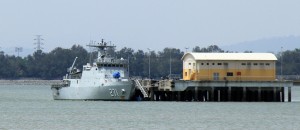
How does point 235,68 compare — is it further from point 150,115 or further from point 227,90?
point 150,115

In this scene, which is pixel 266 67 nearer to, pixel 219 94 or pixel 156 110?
pixel 219 94

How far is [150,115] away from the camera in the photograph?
10062cm

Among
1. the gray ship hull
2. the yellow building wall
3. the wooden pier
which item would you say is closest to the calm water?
the gray ship hull

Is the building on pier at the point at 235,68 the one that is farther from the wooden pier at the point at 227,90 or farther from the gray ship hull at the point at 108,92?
the gray ship hull at the point at 108,92

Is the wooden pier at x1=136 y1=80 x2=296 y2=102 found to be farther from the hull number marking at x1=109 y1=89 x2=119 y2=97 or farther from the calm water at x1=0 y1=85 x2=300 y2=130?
the hull number marking at x1=109 y1=89 x2=119 y2=97

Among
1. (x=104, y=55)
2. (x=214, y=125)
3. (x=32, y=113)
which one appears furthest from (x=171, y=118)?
(x=104, y=55)

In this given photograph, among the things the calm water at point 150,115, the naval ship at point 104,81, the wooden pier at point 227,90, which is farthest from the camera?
the naval ship at point 104,81

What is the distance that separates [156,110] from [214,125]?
19846 mm

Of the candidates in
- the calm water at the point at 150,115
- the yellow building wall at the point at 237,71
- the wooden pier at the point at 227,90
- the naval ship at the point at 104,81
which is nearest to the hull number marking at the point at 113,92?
the naval ship at the point at 104,81

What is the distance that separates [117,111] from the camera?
106562 millimetres

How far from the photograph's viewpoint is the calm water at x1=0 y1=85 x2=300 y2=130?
8806cm

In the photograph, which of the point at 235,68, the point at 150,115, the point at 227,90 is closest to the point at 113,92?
the point at 227,90

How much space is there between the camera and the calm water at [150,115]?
289 feet

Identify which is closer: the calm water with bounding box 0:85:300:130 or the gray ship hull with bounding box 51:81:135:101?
the calm water with bounding box 0:85:300:130
